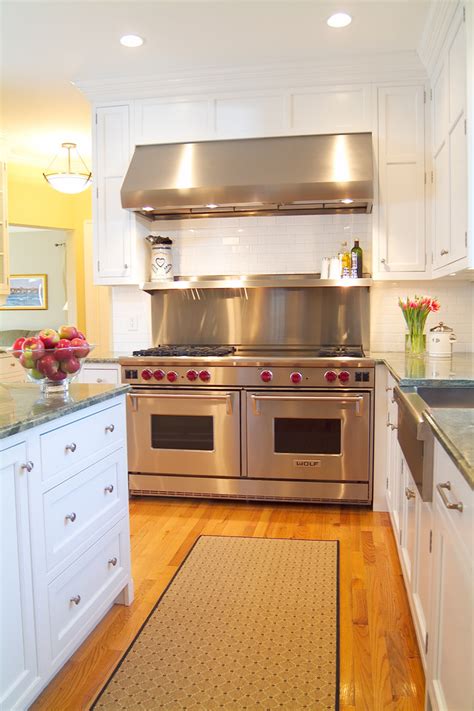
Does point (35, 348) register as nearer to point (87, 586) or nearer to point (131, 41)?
point (87, 586)

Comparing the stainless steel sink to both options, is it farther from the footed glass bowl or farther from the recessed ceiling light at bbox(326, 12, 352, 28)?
the recessed ceiling light at bbox(326, 12, 352, 28)

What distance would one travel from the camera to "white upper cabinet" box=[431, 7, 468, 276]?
2734 millimetres

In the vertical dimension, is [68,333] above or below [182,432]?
above

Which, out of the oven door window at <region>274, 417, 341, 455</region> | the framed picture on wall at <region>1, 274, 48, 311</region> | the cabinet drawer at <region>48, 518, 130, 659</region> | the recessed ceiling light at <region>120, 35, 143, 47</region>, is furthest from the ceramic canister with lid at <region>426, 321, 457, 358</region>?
the framed picture on wall at <region>1, 274, 48, 311</region>

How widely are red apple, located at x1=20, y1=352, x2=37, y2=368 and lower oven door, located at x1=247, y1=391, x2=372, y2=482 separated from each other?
1751 millimetres

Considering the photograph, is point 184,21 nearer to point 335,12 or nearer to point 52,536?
point 335,12

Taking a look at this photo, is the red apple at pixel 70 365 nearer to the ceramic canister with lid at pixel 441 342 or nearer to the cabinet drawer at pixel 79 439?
the cabinet drawer at pixel 79 439

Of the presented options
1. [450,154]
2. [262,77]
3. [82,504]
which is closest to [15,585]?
[82,504]

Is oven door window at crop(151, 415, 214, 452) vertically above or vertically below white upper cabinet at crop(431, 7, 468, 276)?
below

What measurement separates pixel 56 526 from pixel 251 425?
1.88m

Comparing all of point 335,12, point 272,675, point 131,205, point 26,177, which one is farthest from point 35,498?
point 26,177

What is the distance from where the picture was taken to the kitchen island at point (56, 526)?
1.65 m

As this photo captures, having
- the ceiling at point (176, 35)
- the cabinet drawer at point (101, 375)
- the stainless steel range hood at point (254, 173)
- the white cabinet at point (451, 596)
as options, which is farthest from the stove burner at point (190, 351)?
the white cabinet at point (451, 596)

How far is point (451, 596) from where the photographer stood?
138cm
